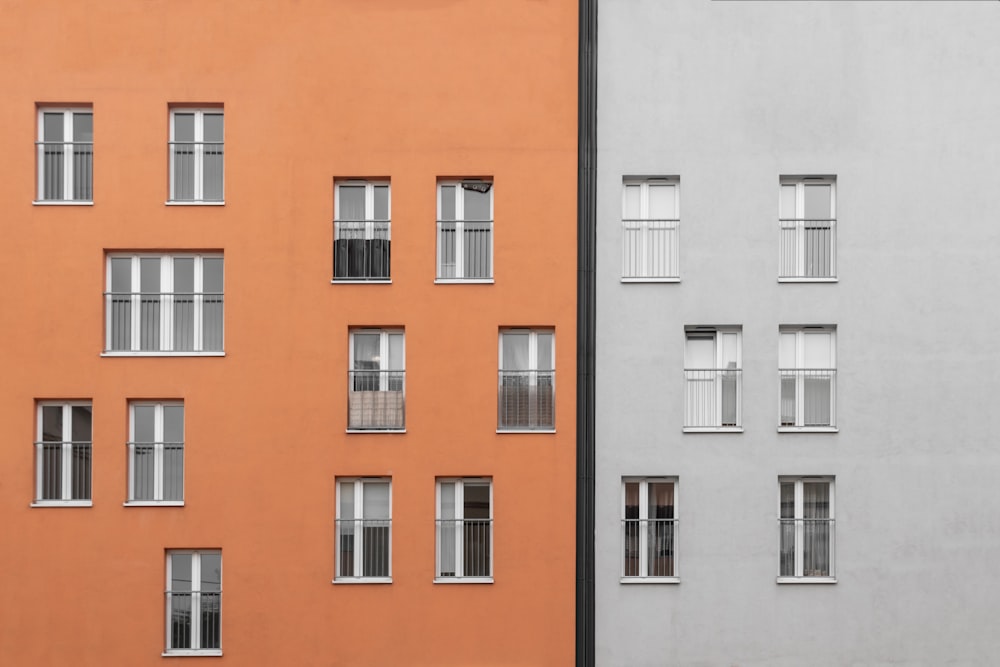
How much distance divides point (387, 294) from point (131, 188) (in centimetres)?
495

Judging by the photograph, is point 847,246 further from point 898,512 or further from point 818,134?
point 898,512

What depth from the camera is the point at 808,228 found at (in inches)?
649

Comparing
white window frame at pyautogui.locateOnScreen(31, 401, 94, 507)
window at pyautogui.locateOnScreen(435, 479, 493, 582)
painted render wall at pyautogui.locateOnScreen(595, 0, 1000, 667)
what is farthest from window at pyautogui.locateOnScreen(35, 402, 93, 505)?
painted render wall at pyautogui.locateOnScreen(595, 0, 1000, 667)

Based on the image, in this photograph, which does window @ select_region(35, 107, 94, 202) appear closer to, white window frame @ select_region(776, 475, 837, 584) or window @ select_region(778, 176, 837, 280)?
window @ select_region(778, 176, 837, 280)

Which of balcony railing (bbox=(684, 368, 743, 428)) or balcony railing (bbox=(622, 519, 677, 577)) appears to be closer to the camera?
balcony railing (bbox=(622, 519, 677, 577))

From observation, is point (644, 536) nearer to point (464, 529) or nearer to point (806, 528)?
point (806, 528)

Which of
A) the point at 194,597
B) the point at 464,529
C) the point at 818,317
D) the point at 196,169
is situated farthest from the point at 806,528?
the point at 196,169

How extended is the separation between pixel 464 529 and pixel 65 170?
9699 millimetres

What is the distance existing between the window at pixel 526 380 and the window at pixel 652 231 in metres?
1.99

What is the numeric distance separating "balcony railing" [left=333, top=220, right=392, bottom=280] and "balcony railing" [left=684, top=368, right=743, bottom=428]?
5.86 m

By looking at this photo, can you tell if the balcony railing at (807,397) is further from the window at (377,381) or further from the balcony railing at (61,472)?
the balcony railing at (61,472)

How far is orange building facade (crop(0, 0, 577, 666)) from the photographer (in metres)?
15.9

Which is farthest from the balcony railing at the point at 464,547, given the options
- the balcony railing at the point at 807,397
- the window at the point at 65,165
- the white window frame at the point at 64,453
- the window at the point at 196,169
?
the window at the point at 65,165

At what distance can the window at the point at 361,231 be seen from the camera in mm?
16375
